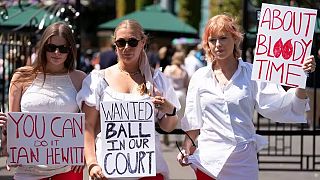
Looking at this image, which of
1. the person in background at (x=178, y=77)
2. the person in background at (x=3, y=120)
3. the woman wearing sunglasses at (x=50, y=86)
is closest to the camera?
the person in background at (x=3, y=120)

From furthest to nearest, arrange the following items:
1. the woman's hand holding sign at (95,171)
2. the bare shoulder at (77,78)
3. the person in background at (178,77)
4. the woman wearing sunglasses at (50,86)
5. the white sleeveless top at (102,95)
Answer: the person in background at (178,77), the bare shoulder at (77,78), the woman wearing sunglasses at (50,86), the white sleeveless top at (102,95), the woman's hand holding sign at (95,171)

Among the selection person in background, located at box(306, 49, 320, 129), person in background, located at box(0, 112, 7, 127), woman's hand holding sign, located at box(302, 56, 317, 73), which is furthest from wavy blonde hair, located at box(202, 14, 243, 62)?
person in background, located at box(306, 49, 320, 129)

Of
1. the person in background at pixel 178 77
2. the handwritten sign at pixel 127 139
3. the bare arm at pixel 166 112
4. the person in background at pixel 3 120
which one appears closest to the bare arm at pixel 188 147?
the bare arm at pixel 166 112

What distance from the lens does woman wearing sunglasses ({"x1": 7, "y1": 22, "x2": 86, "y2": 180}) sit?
495 cm

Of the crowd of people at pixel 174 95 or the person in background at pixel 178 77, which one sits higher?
the crowd of people at pixel 174 95

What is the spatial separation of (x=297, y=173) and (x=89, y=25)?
3583 centimetres

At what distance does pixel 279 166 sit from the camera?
1038 centimetres

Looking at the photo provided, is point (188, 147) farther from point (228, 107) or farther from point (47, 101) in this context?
point (47, 101)

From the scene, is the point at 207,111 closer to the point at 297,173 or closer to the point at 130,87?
the point at 130,87

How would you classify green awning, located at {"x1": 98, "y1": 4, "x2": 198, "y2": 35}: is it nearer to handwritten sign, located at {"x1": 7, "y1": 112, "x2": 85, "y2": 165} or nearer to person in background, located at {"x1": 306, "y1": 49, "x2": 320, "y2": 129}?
person in background, located at {"x1": 306, "y1": 49, "x2": 320, "y2": 129}

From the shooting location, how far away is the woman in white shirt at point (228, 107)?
493 cm

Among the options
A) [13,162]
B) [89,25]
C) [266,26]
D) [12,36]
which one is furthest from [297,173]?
[89,25]

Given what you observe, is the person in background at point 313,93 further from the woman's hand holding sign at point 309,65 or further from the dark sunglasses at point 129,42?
the dark sunglasses at point 129,42

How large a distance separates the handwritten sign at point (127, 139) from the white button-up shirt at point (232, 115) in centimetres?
43
